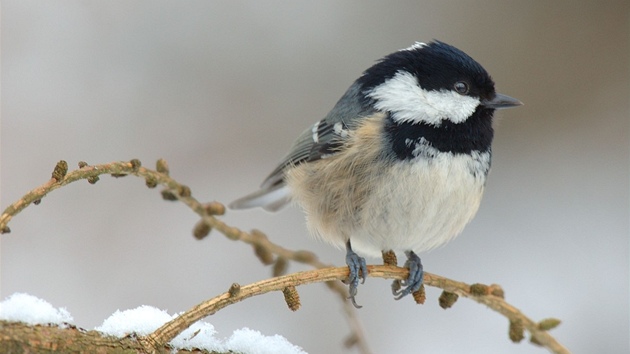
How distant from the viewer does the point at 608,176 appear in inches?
117

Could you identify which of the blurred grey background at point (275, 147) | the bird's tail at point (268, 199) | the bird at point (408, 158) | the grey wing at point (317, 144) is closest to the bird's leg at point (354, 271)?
the bird at point (408, 158)

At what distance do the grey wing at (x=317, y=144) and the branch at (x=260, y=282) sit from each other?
498 millimetres

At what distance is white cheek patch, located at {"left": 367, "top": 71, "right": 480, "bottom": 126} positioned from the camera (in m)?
1.51

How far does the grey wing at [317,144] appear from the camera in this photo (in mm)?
1646

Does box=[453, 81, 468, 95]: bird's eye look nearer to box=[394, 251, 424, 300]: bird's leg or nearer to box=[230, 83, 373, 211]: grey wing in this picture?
box=[230, 83, 373, 211]: grey wing

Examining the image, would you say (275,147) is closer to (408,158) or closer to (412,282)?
(408,158)

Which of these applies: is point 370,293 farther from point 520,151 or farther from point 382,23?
point 382,23

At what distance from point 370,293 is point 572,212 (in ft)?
3.38

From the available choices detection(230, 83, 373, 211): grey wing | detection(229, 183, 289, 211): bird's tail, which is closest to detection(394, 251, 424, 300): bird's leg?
detection(230, 83, 373, 211): grey wing

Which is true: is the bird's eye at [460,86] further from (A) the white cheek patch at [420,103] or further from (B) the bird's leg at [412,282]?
(B) the bird's leg at [412,282]

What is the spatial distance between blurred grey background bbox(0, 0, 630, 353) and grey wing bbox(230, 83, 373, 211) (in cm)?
55

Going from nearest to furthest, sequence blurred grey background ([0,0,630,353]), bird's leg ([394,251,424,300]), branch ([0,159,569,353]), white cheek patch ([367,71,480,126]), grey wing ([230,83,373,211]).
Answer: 1. branch ([0,159,569,353])
2. bird's leg ([394,251,424,300])
3. white cheek patch ([367,71,480,126])
4. grey wing ([230,83,373,211])
5. blurred grey background ([0,0,630,353])

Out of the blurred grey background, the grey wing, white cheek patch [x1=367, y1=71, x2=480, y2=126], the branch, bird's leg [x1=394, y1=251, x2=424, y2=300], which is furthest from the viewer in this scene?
the blurred grey background

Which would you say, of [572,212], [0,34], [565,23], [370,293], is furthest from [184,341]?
[565,23]
